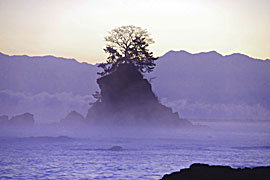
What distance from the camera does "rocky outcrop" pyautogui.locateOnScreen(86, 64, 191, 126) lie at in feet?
234

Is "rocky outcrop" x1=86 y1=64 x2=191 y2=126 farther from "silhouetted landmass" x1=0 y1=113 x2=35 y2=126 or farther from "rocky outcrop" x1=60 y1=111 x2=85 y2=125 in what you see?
"silhouetted landmass" x1=0 y1=113 x2=35 y2=126

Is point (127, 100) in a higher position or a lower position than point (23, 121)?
higher

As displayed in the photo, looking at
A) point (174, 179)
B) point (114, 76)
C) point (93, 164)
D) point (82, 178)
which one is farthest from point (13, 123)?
point (174, 179)

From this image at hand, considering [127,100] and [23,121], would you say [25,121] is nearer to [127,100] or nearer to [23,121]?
[23,121]

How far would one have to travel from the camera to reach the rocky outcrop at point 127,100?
234ft

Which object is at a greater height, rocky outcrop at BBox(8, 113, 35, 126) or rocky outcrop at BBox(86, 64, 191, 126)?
rocky outcrop at BBox(86, 64, 191, 126)

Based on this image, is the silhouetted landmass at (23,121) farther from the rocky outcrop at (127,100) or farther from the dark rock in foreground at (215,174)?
the dark rock in foreground at (215,174)

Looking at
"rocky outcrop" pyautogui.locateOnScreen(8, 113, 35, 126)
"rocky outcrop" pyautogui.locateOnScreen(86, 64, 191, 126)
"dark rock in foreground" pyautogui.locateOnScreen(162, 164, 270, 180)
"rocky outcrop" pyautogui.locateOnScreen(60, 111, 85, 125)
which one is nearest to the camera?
"dark rock in foreground" pyautogui.locateOnScreen(162, 164, 270, 180)

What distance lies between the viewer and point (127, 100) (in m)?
72.1

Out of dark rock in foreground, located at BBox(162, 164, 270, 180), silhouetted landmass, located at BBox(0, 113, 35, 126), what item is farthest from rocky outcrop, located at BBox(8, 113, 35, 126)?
dark rock in foreground, located at BBox(162, 164, 270, 180)

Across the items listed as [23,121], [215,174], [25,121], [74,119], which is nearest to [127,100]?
[74,119]

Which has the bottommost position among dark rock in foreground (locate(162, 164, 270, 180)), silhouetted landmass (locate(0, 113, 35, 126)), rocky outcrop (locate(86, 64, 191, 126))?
dark rock in foreground (locate(162, 164, 270, 180))

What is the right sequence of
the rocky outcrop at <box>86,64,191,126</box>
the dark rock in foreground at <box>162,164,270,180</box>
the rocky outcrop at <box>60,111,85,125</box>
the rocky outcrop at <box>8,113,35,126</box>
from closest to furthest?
the dark rock in foreground at <box>162,164,270,180</box>
the rocky outcrop at <box>86,64,191,126</box>
the rocky outcrop at <box>60,111,85,125</box>
the rocky outcrop at <box>8,113,35,126</box>

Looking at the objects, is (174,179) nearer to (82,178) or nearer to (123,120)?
(82,178)
